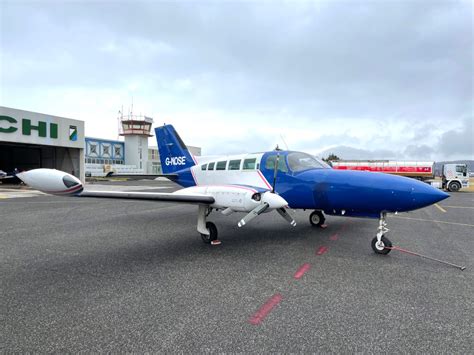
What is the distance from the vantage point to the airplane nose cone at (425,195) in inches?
227

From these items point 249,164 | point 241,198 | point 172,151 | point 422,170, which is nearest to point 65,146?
point 172,151

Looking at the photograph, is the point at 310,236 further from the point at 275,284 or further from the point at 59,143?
the point at 59,143

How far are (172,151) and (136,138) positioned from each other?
54308 millimetres

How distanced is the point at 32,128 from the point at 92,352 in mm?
32532

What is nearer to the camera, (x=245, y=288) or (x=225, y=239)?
(x=245, y=288)

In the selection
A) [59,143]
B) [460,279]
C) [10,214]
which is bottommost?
[10,214]

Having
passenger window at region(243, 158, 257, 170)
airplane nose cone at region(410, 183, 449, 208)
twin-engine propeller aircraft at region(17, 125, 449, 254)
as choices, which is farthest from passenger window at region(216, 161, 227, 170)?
airplane nose cone at region(410, 183, 449, 208)

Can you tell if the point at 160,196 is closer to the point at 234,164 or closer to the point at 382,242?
the point at 234,164

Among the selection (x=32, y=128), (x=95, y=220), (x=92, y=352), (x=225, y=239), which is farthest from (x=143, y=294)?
(x=32, y=128)

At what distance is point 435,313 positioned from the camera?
12.5 feet

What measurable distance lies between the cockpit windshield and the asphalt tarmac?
6.49ft

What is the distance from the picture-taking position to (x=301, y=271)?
17.6ft

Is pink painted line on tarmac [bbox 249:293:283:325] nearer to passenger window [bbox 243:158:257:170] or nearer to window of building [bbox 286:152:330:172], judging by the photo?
window of building [bbox 286:152:330:172]

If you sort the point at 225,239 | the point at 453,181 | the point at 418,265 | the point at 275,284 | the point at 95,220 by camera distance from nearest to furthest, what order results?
the point at 275,284 → the point at 418,265 → the point at 225,239 → the point at 95,220 → the point at 453,181
